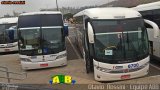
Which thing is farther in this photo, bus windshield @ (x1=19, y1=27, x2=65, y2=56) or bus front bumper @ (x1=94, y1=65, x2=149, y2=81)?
bus windshield @ (x1=19, y1=27, x2=65, y2=56)

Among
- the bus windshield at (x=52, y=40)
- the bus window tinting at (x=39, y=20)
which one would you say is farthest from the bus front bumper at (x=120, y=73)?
the bus window tinting at (x=39, y=20)

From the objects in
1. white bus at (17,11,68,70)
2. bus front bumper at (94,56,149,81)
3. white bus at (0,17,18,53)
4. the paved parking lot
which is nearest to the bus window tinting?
white bus at (17,11,68,70)

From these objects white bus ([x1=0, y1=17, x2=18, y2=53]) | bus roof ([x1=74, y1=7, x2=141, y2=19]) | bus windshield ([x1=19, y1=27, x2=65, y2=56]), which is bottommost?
white bus ([x1=0, y1=17, x2=18, y2=53])

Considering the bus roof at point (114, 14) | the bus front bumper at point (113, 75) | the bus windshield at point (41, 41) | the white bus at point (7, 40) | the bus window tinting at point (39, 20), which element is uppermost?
the bus roof at point (114, 14)

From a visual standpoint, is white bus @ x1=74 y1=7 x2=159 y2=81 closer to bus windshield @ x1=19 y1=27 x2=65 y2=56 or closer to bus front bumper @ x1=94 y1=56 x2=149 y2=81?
bus front bumper @ x1=94 y1=56 x2=149 y2=81

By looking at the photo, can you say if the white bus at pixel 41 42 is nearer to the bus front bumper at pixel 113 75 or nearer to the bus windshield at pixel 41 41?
Answer: the bus windshield at pixel 41 41

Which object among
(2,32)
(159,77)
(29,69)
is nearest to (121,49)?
(159,77)

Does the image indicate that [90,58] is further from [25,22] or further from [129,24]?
[25,22]

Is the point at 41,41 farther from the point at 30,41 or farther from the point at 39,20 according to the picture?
the point at 39,20

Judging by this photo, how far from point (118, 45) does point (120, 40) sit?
0.25 metres

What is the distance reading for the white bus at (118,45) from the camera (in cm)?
1338

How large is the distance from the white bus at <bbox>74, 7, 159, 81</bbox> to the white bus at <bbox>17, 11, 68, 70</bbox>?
11.1ft

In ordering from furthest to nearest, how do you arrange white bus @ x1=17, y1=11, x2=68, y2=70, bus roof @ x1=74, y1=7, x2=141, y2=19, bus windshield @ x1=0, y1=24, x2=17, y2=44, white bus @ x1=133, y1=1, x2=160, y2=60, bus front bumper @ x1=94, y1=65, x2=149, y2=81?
bus windshield @ x1=0, y1=24, x2=17, y2=44
white bus @ x1=17, y1=11, x2=68, y2=70
white bus @ x1=133, y1=1, x2=160, y2=60
bus roof @ x1=74, y1=7, x2=141, y2=19
bus front bumper @ x1=94, y1=65, x2=149, y2=81

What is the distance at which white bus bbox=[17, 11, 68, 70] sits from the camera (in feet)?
57.4
